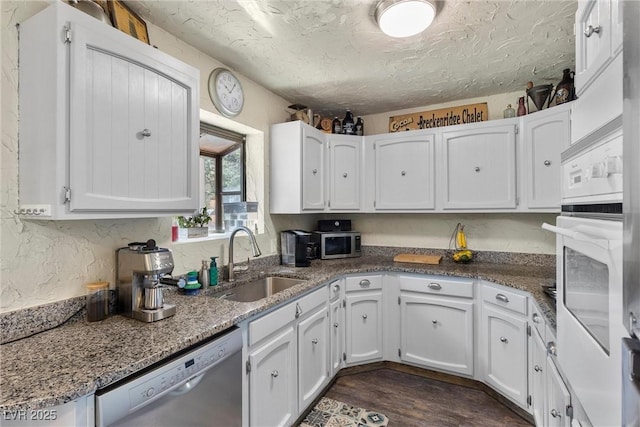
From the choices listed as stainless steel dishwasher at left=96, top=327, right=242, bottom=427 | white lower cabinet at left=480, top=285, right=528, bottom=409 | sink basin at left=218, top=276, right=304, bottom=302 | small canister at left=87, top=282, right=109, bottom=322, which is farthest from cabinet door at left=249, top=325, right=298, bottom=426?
white lower cabinet at left=480, top=285, right=528, bottom=409

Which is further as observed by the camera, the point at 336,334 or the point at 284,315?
the point at 336,334

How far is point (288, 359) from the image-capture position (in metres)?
1.73

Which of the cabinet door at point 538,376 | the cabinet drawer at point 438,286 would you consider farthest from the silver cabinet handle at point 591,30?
the cabinet drawer at point 438,286

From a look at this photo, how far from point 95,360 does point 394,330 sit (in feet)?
7.03

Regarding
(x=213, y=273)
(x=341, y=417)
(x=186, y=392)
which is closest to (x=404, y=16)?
(x=213, y=273)

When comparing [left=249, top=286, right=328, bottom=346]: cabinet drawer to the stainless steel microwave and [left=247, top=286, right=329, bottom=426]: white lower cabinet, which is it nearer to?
[left=247, top=286, right=329, bottom=426]: white lower cabinet

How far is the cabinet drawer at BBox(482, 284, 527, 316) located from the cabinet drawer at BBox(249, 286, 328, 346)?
3.85ft

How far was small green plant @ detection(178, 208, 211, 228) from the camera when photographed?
2012mm

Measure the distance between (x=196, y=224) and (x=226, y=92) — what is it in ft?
3.14

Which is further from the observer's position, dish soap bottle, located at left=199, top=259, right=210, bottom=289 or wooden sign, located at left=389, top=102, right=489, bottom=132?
wooden sign, located at left=389, top=102, right=489, bottom=132

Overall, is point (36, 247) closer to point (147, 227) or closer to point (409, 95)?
point (147, 227)

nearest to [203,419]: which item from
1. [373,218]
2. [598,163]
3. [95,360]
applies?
[95,360]

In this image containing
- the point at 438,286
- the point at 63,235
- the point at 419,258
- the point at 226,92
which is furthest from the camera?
the point at 419,258

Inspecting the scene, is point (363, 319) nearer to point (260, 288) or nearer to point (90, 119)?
point (260, 288)
